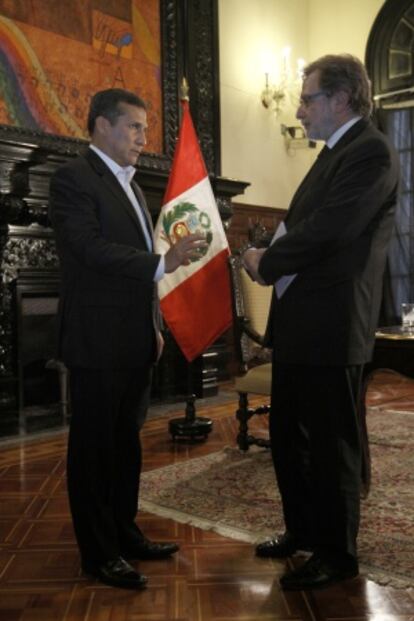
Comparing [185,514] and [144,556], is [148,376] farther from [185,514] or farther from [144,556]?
[185,514]

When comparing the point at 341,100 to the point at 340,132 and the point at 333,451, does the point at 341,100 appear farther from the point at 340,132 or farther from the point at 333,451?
the point at 333,451

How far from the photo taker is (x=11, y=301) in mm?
4488

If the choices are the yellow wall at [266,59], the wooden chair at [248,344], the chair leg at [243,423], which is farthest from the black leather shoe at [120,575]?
the yellow wall at [266,59]

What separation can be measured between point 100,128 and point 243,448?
2.15 meters

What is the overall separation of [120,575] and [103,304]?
0.81m

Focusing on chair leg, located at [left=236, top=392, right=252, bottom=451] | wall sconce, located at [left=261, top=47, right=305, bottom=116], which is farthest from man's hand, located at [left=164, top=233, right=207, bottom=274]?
wall sconce, located at [left=261, top=47, right=305, bottom=116]

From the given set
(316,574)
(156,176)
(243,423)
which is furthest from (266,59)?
(316,574)

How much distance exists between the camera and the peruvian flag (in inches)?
139

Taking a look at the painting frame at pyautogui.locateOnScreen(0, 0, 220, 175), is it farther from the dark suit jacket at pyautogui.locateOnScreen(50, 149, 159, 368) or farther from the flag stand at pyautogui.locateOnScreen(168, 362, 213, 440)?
the dark suit jacket at pyautogui.locateOnScreen(50, 149, 159, 368)

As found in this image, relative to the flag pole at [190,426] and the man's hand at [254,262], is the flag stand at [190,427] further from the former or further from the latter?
the man's hand at [254,262]

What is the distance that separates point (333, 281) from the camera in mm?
1858

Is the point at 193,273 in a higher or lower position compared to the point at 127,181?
lower

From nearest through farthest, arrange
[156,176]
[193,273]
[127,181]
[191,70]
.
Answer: [127,181] < [193,273] < [156,176] < [191,70]

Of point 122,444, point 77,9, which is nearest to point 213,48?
point 77,9
